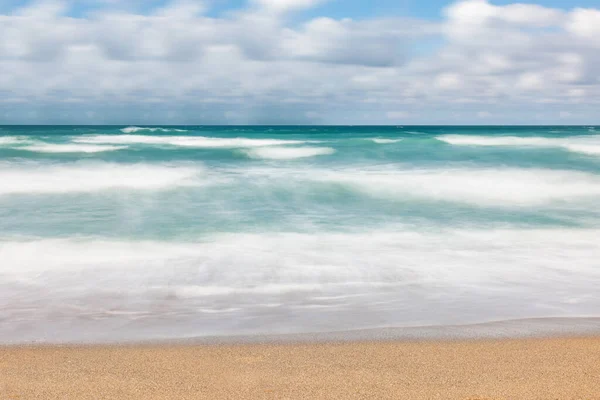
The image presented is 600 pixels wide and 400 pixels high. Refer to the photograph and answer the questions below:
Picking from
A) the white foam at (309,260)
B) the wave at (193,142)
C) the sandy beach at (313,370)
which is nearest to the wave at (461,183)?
the white foam at (309,260)

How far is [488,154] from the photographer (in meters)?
22.3

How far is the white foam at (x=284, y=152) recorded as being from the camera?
23094 millimetres

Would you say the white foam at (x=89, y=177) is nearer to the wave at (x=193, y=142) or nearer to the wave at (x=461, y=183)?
the wave at (x=461, y=183)

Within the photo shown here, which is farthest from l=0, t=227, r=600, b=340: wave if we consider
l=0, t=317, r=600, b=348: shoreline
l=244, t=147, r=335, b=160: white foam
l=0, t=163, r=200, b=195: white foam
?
l=244, t=147, r=335, b=160: white foam

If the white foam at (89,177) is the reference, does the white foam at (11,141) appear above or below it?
above

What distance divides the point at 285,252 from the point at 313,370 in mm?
3490

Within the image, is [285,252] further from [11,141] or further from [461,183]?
[11,141]

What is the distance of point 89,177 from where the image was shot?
14484 mm

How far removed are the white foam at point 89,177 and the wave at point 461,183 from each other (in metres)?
2.22

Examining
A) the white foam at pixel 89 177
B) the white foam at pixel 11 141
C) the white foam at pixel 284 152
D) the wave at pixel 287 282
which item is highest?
the white foam at pixel 11 141

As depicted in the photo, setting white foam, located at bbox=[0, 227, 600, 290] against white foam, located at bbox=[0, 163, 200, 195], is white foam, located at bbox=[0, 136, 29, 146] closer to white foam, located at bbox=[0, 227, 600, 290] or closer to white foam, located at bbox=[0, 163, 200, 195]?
white foam, located at bbox=[0, 163, 200, 195]

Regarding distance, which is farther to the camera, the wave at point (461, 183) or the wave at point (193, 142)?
the wave at point (193, 142)

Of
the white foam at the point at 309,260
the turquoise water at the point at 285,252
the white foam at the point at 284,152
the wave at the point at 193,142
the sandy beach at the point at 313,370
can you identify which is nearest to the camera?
the sandy beach at the point at 313,370

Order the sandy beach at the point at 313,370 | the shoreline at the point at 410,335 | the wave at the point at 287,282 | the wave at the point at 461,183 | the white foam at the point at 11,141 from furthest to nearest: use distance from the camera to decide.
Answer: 1. the white foam at the point at 11,141
2. the wave at the point at 461,183
3. the wave at the point at 287,282
4. the shoreline at the point at 410,335
5. the sandy beach at the point at 313,370
